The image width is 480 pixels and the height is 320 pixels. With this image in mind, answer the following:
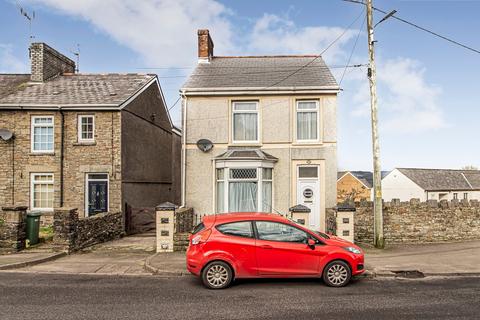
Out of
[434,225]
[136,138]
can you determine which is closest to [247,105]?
[136,138]

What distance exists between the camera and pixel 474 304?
7.02 metres

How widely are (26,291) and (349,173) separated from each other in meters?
51.6

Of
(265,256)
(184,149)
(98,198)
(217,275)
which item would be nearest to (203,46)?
(184,149)

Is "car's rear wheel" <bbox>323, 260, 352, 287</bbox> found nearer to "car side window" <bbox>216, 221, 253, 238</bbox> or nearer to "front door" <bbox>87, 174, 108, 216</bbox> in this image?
"car side window" <bbox>216, 221, 253, 238</bbox>

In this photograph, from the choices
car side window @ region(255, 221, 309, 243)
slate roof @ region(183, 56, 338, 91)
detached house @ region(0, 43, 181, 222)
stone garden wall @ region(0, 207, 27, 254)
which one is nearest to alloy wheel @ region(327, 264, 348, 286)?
car side window @ region(255, 221, 309, 243)

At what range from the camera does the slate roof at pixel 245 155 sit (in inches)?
608

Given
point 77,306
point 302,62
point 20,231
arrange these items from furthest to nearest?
point 302,62, point 20,231, point 77,306

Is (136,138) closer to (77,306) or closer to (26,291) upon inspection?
(26,291)

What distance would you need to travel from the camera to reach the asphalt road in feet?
21.2

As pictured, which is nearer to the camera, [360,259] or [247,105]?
[360,259]

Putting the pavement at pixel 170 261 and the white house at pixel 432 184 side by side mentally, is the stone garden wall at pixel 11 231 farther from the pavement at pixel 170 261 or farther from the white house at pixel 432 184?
the white house at pixel 432 184

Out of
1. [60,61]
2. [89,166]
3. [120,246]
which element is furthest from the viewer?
[60,61]

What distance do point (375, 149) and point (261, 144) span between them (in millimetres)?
5189

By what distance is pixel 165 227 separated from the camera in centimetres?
1223
